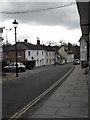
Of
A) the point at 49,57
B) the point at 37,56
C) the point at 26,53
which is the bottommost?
the point at 49,57

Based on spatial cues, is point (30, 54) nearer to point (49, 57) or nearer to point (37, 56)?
point (37, 56)

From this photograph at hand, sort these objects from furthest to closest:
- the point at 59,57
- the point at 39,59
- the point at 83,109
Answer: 1. the point at 59,57
2. the point at 39,59
3. the point at 83,109

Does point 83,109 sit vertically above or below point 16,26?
below

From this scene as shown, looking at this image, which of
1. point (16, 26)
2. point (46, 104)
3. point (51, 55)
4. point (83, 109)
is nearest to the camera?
point (83, 109)

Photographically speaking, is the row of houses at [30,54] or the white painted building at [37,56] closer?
the row of houses at [30,54]

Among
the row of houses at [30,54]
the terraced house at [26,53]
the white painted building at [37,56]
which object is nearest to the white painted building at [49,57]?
the row of houses at [30,54]

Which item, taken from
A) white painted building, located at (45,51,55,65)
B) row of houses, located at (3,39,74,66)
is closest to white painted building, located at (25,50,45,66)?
row of houses, located at (3,39,74,66)

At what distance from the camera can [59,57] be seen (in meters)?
122

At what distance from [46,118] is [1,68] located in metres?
37.8

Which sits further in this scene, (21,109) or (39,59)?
(39,59)

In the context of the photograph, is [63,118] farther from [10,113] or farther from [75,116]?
[10,113]

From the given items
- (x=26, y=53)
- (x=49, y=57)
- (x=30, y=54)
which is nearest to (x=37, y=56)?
(x=30, y=54)

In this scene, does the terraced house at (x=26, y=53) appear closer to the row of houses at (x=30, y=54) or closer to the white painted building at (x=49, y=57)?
the row of houses at (x=30, y=54)

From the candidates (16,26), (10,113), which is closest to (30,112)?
(10,113)
